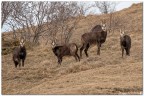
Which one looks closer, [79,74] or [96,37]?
[79,74]

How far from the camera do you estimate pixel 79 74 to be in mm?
19297

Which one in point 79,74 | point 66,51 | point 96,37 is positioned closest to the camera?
point 79,74

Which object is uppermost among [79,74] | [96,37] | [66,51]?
[96,37]

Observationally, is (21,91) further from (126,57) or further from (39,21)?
(39,21)

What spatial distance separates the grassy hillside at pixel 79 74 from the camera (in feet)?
51.2

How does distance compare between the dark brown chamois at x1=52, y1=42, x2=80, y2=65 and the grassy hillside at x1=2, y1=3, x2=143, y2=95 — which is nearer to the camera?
the grassy hillside at x1=2, y1=3, x2=143, y2=95

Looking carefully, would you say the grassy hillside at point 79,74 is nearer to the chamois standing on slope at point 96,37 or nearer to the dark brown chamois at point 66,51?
the dark brown chamois at point 66,51

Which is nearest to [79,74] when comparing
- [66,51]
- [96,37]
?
[66,51]

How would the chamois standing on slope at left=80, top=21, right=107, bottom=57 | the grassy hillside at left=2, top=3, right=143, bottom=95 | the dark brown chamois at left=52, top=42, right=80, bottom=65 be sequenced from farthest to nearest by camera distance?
the chamois standing on slope at left=80, top=21, right=107, bottom=57
the dark brown chamois at left=52, top=42, right=80, bottom=65
the grassy hillside at left=2, top=3, right=143, bottom=95

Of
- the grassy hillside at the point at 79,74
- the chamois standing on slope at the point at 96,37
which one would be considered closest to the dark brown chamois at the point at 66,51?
the grassy hillside at the point at 79,74

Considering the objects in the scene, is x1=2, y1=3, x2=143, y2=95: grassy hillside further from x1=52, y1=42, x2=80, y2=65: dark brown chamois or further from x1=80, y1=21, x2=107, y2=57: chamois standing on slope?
x1=80, y1=21, x2=107, y2=57: chamois standing on slope

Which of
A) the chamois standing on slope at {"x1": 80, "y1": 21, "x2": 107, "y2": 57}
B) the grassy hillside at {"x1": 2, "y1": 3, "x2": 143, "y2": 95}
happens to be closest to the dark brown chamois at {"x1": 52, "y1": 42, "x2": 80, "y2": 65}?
the grassy hillside at {"x1": 2, "y1": 3, "x2": 143, "y2": 95}

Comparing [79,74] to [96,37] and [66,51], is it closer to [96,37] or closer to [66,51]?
[66,51]

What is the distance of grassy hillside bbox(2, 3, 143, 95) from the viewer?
51.2 ft
